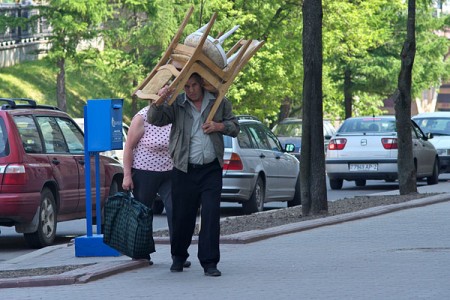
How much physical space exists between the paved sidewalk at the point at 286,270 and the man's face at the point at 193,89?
4.73 ft

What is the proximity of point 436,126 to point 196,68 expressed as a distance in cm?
2226

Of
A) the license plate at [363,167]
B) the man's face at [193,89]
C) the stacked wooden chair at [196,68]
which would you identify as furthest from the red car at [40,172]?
the license plate at [363,167]

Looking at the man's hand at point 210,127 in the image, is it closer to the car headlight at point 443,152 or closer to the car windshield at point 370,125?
the car windshield at point 370,125

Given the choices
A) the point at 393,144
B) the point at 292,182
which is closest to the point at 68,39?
the point at 393,144

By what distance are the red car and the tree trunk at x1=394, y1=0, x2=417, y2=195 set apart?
655 cm

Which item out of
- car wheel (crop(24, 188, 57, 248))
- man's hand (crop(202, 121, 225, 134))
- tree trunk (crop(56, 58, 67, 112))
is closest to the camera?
man's hand (crop(202, 121, 225, 134))

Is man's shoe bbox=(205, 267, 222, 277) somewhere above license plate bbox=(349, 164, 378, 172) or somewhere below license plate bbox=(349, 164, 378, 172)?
below

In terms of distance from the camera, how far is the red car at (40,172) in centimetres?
1441

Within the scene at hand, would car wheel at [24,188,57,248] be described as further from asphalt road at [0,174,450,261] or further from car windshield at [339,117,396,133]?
car windshield at [339,117,396,133]

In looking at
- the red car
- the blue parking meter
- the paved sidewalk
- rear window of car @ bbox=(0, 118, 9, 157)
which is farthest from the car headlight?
the blue parking meter

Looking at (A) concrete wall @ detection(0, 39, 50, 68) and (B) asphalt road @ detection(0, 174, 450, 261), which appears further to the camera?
(A) concrete wall @ detection(0, 39, 50, 68)

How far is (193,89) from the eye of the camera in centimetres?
1066

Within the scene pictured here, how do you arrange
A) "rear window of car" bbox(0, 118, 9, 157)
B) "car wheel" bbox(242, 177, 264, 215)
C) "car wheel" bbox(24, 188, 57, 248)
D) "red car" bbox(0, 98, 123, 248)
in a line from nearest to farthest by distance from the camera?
"red car" bbox(0, 98, 123, 248), "rear window of car" bbox(0, 118, 9, 157), "car wheel" bbox(24, 188, 57, 248), "car wheel" bbox(242, 177, 264, 215)

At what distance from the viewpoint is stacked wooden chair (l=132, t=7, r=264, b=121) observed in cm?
1046
